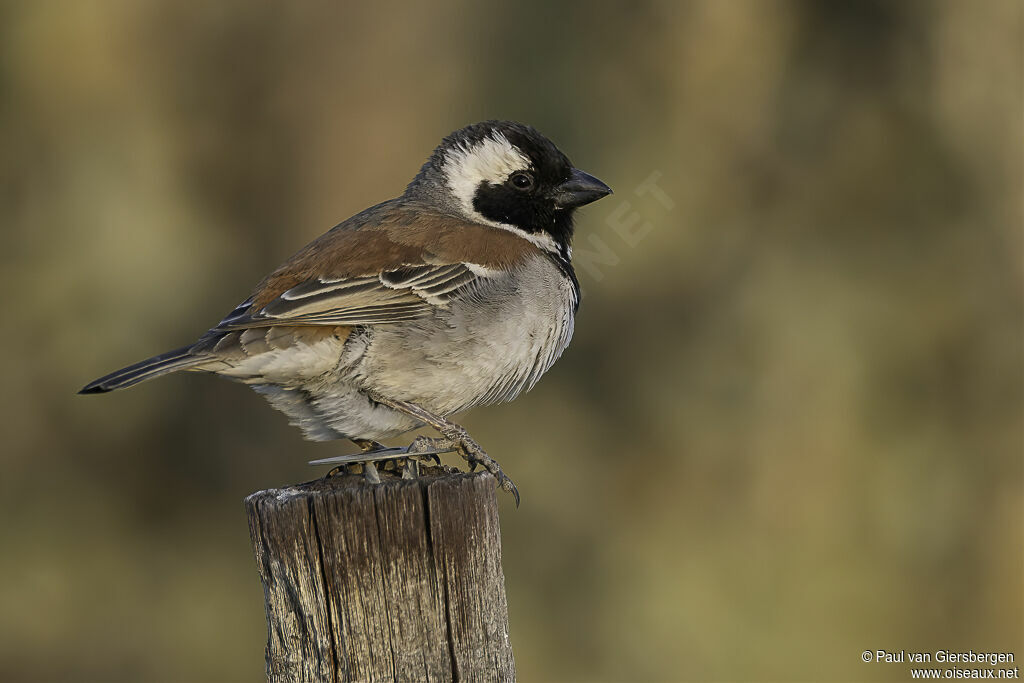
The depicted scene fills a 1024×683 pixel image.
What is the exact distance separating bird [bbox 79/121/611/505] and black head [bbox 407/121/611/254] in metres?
0.32

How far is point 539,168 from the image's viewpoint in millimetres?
5227

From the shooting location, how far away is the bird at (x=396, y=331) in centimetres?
420

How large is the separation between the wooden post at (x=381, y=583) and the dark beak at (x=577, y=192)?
2361mm

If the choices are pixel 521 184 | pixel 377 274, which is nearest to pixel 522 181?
pixel 521 184

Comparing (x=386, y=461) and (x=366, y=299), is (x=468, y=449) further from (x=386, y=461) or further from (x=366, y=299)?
(x=366, y=299)

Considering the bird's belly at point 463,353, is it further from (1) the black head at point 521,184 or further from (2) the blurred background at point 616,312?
(2) the blurred background at point 616,312

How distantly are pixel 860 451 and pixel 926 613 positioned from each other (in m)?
1.21

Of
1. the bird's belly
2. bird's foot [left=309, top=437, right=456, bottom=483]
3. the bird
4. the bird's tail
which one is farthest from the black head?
the bird's tail

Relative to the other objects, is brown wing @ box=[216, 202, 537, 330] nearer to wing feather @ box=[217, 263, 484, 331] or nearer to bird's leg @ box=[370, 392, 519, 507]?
wing feather @ box=[217, 263, 484, 331]

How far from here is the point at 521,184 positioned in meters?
5.27

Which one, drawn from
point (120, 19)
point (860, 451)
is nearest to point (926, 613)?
point (860, 451)

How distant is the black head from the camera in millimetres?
5219

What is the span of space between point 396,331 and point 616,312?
4.33 m

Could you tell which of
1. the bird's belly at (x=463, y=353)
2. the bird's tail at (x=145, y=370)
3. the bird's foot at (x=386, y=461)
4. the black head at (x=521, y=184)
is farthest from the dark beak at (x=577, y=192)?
the bird's tail at (x=145, y=370)
